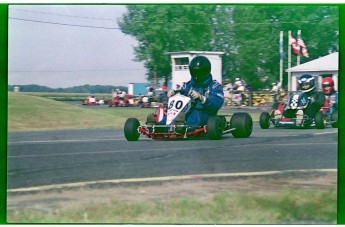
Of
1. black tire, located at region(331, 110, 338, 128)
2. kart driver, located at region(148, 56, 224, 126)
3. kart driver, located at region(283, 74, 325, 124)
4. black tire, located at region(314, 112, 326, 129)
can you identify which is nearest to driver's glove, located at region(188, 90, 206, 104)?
kart driver, located at region(148, 56, 224, 126)

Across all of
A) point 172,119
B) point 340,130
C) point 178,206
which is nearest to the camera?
point 178,206

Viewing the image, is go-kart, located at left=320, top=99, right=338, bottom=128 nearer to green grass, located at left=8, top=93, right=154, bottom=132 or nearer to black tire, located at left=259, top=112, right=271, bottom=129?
black tire, located at left=259, top=112, right=271, bottom=129

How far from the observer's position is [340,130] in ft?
26.4

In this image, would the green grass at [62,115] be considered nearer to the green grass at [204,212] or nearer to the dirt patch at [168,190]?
the dirt patch at [168,190]

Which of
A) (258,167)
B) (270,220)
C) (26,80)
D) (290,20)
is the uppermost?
(290,20)

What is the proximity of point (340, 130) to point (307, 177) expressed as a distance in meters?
0.68

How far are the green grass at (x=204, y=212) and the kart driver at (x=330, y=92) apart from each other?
115 centimetres

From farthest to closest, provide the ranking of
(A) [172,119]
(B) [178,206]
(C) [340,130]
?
(A) [172,119]
(C) [340,130]
(B) [178,206]

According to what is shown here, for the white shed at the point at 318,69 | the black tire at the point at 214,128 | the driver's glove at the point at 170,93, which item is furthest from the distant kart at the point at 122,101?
the white shed at the point at 318,69

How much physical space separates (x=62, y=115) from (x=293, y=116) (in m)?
2.89

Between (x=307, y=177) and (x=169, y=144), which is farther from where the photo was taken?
(x=169, y=144)

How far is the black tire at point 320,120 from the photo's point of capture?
8.35m

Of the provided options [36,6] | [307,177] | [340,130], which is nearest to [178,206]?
[307,177]

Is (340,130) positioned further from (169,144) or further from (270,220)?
(169,144)
